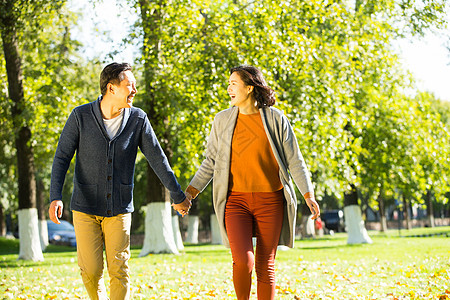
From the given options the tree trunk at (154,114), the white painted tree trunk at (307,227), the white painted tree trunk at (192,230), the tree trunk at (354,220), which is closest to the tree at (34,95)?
the tree trunk at (154,114)

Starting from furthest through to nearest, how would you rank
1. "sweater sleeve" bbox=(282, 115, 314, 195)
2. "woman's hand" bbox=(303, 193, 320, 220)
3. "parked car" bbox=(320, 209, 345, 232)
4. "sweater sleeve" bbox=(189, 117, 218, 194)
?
"parked car" bbox=(320, 209, 345, 232), "sweater sleeve" bbox=(189, 117, 218, 194), "sweater sleeve" bbox=(282, 115, 314, 195), "woman's hand" bbox=(303, 193, 320, 220)

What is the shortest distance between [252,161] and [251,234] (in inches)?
23.5

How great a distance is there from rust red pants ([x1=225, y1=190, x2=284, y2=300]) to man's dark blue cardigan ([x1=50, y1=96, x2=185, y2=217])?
0.86 meters

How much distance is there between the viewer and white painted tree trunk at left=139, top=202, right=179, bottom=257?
55.2 ft

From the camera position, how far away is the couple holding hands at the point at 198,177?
15.4 ft

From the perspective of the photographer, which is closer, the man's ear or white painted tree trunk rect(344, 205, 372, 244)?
the man's ear

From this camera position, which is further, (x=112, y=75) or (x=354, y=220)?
(x=354, y=220)

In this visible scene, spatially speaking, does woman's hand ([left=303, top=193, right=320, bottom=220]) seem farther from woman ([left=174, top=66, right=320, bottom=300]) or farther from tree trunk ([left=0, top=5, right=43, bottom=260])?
tree trunk ([left=0, top=5, right=43, bottom=260])

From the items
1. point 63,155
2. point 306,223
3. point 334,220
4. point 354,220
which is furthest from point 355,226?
point 334,220

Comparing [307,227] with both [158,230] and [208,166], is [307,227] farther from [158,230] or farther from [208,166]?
[208,166]

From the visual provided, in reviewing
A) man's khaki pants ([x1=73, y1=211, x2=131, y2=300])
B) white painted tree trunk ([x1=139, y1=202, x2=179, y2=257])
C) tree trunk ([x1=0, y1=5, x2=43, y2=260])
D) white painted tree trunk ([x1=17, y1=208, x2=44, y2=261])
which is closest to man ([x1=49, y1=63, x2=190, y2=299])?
man's khaki pants ([x1=73, y1=211, x2=131, y2=300])

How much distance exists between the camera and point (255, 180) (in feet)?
16.2

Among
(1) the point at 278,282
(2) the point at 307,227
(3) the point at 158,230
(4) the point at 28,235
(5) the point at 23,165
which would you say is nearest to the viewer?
(1) the point at 278,282

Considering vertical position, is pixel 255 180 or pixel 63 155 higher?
pixel 63 155
